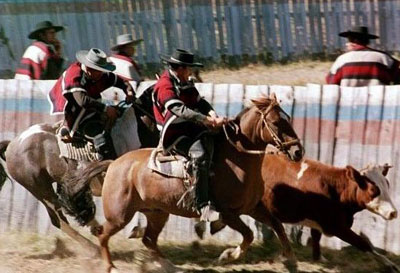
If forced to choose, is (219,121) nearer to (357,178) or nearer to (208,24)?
(357,178)

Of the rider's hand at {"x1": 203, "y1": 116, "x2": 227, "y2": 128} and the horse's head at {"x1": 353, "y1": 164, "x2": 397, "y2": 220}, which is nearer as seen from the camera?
the rider's hand at {"x1": 203, "y1": 116, "x2": 227, "y2": 128}

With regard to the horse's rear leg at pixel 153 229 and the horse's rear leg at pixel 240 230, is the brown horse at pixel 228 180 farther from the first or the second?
the horse's rear leg at pixel 153 229

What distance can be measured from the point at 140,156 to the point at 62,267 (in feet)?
5.53

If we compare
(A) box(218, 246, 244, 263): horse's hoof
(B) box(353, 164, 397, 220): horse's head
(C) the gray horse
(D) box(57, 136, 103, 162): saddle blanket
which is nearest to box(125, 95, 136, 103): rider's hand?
(C) the gray horse

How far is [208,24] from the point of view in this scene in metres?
19.9

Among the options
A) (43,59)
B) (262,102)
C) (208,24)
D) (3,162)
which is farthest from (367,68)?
(208,24)

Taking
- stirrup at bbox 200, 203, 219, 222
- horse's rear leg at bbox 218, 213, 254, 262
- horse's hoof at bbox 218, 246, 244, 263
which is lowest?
horse's hoof at bbox 218, 246, 244, 263

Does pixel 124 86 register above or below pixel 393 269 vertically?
above

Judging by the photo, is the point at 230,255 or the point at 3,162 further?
the point at 3,162

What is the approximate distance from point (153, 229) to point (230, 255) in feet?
3.14

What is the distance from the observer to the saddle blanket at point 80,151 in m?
12.2

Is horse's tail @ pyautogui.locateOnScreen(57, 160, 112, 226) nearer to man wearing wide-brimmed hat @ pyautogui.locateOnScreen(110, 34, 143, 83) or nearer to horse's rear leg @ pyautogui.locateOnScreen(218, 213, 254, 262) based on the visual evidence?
Result: horse's rear leg @ pyautogui.locateOnScreen(218, 213, 254, 262)

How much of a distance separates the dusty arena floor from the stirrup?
0.97 meters

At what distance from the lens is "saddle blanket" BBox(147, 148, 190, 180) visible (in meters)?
11.2
